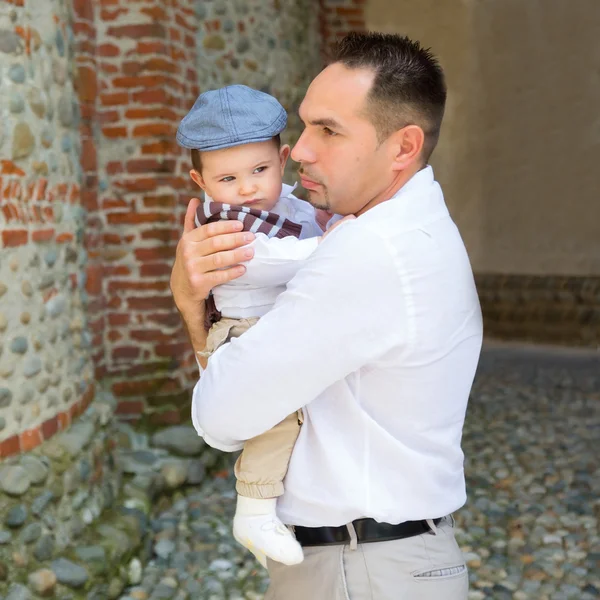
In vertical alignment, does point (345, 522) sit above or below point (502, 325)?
above

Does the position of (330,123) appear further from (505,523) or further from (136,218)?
(505,523)

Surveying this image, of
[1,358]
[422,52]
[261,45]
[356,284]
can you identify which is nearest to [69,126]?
[1,358]

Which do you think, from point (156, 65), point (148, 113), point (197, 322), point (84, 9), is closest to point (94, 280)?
point (148, 113)

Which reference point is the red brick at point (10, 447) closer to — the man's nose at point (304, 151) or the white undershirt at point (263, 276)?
the white undershirt at point (263, 276)

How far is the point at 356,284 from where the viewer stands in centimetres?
138

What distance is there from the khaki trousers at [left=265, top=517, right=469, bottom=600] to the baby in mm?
63

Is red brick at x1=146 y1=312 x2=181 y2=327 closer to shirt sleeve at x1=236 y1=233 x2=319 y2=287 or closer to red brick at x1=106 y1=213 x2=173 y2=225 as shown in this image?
red brick at x1=106 y1=213 x2=173 y2=225

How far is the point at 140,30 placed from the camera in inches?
179

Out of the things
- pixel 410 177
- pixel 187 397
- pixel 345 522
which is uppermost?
pixel 410 177

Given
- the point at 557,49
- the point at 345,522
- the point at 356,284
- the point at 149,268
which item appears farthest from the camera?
the point at 557,49

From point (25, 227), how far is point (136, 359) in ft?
5.18

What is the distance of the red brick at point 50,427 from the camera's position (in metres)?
3.52

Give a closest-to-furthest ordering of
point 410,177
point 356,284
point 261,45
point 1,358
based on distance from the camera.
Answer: point 356,284
point 410,177
point 1,358
point 261,45

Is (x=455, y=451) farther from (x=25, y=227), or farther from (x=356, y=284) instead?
(x=25, y=227)
